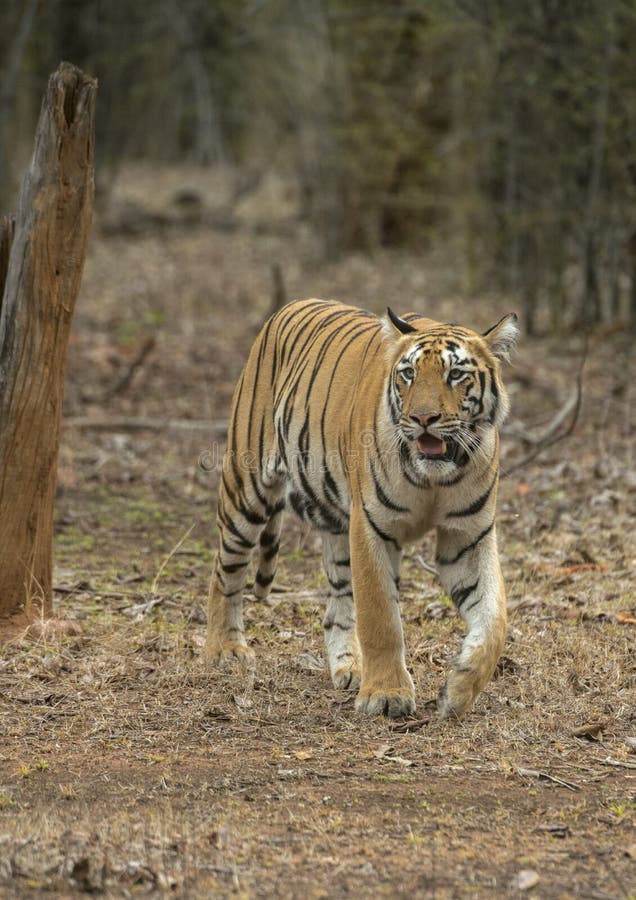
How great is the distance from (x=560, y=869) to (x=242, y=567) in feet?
8.06

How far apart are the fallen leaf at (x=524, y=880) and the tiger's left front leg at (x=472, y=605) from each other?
1074 millimetres

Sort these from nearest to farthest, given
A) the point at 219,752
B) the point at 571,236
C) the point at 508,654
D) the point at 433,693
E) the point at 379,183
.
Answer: the point at 219,752, the point at 433,693, the point at 508,654, the point at 571,236, the point at 379,183

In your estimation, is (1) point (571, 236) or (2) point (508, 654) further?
(1) point (571, 236)

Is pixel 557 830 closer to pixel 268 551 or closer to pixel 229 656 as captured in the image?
pixel 229 656

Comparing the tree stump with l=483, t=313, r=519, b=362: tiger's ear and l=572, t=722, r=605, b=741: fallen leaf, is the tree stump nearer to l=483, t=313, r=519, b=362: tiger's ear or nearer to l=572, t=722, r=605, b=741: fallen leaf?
l=483, t=313, r=519, b=362: tiger's ear

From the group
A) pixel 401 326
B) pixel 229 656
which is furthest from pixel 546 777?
pixel 229 656

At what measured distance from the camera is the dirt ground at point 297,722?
3.35 metres

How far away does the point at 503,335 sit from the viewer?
4500 mm

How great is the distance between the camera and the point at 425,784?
3.93 meters

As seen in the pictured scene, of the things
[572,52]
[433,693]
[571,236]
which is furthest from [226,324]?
[433,693]

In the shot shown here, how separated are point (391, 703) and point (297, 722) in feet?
1.13

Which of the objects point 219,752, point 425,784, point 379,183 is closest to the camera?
point 425,784

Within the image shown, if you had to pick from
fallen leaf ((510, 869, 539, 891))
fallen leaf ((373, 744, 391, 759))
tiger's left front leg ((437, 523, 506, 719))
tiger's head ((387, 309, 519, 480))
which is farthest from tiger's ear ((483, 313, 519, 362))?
fallen leaf ((510, 869, 539, 891))

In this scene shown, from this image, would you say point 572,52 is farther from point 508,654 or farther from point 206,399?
point 508,654
